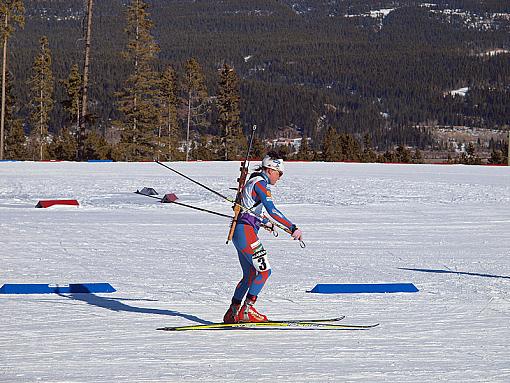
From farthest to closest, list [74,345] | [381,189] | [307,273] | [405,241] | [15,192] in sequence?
[381,189], [15,192], [405,241], [307,273], [74,345]

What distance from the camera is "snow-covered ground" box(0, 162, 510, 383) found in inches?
315

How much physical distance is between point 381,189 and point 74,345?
20.7 meters

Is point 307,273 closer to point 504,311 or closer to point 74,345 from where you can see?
point 504,311

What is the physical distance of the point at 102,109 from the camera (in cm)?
17325

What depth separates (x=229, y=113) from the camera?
8556cm

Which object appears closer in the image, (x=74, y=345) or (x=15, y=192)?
(x=74, y=345)

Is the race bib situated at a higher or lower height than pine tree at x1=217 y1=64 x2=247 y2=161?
higher

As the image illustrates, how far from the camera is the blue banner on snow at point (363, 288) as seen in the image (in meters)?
11.7

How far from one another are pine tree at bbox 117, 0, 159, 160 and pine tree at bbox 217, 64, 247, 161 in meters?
15.2

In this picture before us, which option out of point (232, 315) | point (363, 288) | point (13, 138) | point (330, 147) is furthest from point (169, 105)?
point (232, 315)

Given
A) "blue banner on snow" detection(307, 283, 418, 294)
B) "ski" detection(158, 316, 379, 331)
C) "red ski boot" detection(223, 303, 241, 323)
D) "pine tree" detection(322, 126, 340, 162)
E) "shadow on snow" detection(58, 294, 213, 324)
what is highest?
"red ski boot" detection(223, 303, 241, 323)

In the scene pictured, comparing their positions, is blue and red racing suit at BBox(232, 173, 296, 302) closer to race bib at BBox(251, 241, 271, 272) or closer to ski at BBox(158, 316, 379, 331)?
race bib at BBox(251, 241, 271, 272)

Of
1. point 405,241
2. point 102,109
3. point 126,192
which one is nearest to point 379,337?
point 405,241


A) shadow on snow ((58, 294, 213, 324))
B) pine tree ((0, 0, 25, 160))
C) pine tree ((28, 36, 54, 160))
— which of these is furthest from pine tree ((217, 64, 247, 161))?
shadow on snow ((58, 294, 213, 324))
